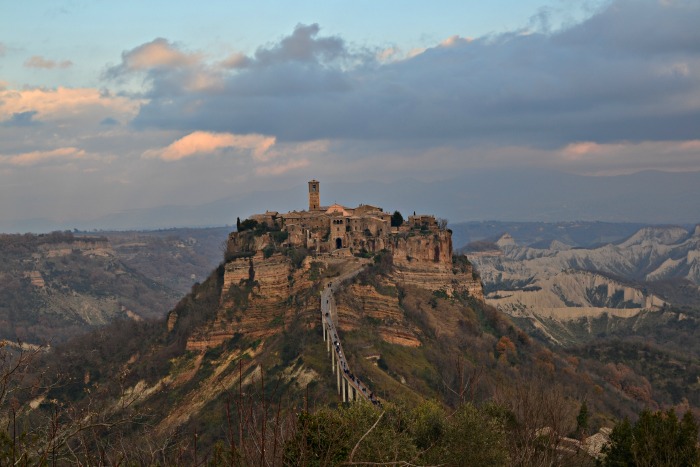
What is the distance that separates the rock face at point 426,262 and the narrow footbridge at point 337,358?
11032 mm

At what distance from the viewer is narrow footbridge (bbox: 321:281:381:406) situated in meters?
46.4

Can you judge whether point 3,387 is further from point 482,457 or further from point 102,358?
point 102,358

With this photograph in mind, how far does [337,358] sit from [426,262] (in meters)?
25.6

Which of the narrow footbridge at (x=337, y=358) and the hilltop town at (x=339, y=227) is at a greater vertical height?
the hilltop town at (x=339, y=227)

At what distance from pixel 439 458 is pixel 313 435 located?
Result: 6466 mm

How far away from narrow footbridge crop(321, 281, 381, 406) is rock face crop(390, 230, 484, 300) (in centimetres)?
1103

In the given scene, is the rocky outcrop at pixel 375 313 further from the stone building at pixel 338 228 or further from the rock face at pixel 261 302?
the stone building at pixel 338 228

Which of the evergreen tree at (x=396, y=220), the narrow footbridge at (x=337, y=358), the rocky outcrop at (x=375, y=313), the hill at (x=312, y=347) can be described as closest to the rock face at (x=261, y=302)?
the hill at (x=312, y=347)

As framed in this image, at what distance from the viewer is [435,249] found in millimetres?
76062

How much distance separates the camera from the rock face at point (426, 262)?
244 ft

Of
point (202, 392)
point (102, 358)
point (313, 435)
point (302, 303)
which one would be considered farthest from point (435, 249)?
point (313, 435)

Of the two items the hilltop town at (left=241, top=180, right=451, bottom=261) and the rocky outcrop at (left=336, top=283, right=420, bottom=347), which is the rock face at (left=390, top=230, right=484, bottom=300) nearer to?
the hilltop town at (left=241, top=180, right=451, bottom=261)

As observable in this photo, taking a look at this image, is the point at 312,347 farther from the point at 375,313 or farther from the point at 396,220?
the point at 396,220

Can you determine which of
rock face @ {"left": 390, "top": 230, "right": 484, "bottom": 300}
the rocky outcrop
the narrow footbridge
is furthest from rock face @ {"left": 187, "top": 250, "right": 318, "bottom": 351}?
rock face @ {"left": 390, "top": 230, "right": 484, "bottom": 300}
